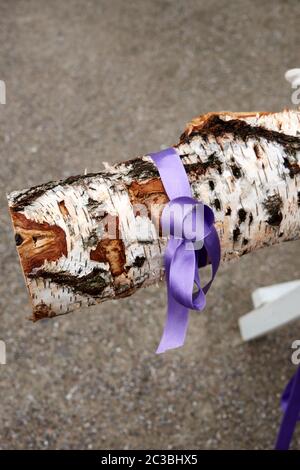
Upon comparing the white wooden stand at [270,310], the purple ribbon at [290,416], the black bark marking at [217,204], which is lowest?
the purple ribbon at [290,416]

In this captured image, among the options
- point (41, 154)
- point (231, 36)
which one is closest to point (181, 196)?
point (41, 154)

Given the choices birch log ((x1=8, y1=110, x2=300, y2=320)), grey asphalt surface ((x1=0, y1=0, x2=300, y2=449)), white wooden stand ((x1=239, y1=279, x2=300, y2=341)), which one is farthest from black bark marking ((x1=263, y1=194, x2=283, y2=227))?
grey asphalt surface ((x1=0, y1=0, x2=300, y2=449))

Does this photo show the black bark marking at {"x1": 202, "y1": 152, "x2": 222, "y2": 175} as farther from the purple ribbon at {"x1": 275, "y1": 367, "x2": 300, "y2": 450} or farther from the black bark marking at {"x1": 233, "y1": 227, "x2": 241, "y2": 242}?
the purple ribbon at {"x1": 275, "y1": 367, "x2": 300, "y2": 450}

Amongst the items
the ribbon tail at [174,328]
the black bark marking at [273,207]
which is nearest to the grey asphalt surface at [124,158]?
the ribbon tail at [174,328]

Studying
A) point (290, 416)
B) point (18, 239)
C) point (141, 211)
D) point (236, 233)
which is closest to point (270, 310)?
point (290, 416)

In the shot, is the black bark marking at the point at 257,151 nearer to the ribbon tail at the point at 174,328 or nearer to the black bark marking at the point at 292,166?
the black bark marking at the point at 292,166

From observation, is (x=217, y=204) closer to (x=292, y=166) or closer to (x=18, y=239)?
(x=292, y=166)
